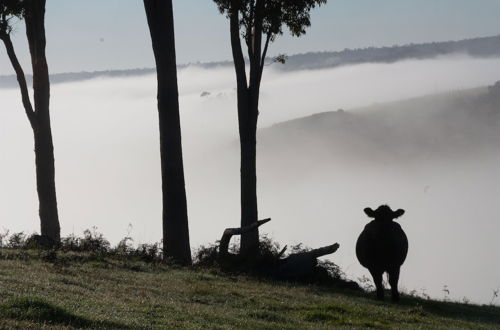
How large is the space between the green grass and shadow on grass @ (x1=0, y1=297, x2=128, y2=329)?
0.6 inches

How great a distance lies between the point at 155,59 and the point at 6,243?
7017 millimetres

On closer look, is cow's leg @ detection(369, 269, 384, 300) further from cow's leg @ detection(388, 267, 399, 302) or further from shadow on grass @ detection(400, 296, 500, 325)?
shadow on grass @ detection(400, 296, 500, 325)

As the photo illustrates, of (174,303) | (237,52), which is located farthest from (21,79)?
(174,303)

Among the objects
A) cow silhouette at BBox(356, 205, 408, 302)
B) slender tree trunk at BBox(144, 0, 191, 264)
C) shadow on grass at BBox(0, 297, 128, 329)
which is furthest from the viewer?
slender tree trunk at BBox(144, 0, 191, 264)

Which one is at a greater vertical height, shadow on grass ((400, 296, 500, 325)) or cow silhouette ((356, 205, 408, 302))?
cow silhouette ((356, 205, 408, 302))

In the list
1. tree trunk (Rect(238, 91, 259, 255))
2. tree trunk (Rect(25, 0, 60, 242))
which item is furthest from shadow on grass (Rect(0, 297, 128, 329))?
tree trunk (Rect(25, 0, 60, 242))

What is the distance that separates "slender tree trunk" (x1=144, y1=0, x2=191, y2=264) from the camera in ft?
97.1

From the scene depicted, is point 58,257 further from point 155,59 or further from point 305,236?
point 305,236

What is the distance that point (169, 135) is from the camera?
29.6 metres

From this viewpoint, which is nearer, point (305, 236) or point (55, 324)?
point (55, 324)

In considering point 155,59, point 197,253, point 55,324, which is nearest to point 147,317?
point 55,324

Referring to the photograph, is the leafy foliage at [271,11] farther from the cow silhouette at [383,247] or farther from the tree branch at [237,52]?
the cow silhouette at [383,247]

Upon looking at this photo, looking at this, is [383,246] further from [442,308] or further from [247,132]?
[247,132]

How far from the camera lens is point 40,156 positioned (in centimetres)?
3522
